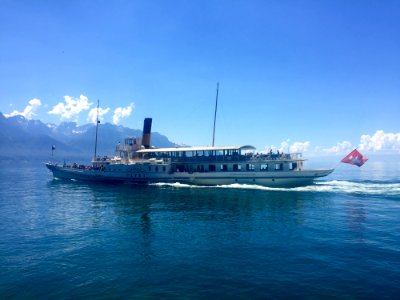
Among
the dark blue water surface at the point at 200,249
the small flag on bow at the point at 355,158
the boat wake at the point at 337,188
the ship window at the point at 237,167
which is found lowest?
the dark blue water surface at the point at 200,249

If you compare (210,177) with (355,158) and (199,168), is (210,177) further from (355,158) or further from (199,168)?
(355,158)

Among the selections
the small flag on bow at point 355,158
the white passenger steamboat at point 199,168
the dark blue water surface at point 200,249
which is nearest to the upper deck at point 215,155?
the white passenger steamboat at point 199,168

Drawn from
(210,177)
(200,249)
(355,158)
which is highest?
(355,158)

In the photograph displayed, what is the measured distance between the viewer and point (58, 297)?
16703 mm

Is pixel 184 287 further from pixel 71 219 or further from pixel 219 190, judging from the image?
pixel 219 190

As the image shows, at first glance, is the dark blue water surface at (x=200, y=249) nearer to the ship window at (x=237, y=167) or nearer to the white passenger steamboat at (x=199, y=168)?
the white passenger steamboat at (x=199, y=168)

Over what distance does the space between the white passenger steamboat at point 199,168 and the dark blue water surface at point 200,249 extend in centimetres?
1529

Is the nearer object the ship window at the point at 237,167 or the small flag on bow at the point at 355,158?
the small flag on bow at the point at 355,158

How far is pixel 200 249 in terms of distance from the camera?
2444 cm

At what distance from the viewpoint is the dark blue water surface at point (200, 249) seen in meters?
17.7

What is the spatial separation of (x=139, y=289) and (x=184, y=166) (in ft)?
168

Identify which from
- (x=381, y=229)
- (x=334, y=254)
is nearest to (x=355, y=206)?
(x=381, y=229)

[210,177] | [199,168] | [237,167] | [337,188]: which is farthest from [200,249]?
[337,188]

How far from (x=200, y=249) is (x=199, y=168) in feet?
140
